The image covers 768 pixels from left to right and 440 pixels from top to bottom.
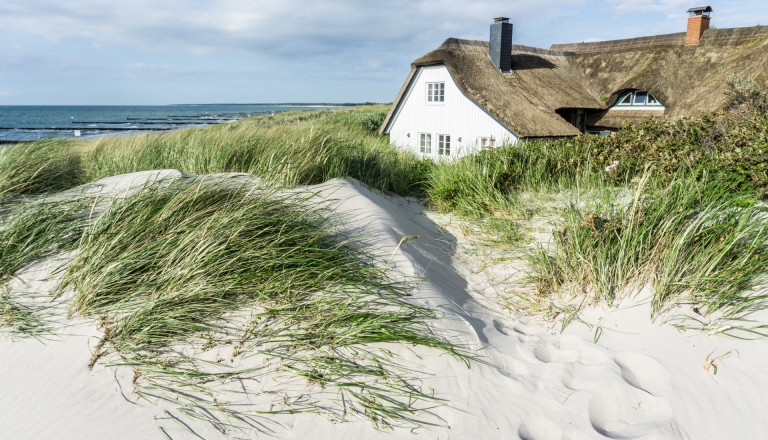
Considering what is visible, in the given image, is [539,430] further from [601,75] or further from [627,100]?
[601,75]

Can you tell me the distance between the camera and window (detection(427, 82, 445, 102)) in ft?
58.3

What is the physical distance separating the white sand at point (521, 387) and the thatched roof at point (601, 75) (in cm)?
1287

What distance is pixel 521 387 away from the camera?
266 cm

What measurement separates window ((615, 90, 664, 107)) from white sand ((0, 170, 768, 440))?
1863 cm

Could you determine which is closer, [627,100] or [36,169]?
[36,169]

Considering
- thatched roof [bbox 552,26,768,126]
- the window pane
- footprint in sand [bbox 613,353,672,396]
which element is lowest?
footprint in sand [bbox 613,353,672,396]

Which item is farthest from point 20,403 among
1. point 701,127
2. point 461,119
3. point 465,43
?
point 465,43

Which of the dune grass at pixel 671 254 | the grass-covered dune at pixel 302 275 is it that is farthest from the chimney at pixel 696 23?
the dune grass at pixel 671 254

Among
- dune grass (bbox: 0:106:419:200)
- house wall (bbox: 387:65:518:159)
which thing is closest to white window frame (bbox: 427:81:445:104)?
house wall (bbox: 387:65:518:159)

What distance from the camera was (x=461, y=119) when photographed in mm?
17094

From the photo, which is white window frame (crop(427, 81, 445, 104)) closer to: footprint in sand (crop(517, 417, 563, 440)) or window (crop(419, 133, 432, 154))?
window (crop(419, 133, 432, 154))

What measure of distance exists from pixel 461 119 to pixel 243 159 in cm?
1228

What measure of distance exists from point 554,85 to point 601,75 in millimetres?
3433

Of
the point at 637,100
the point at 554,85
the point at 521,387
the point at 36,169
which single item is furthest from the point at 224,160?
the point at 637,100
